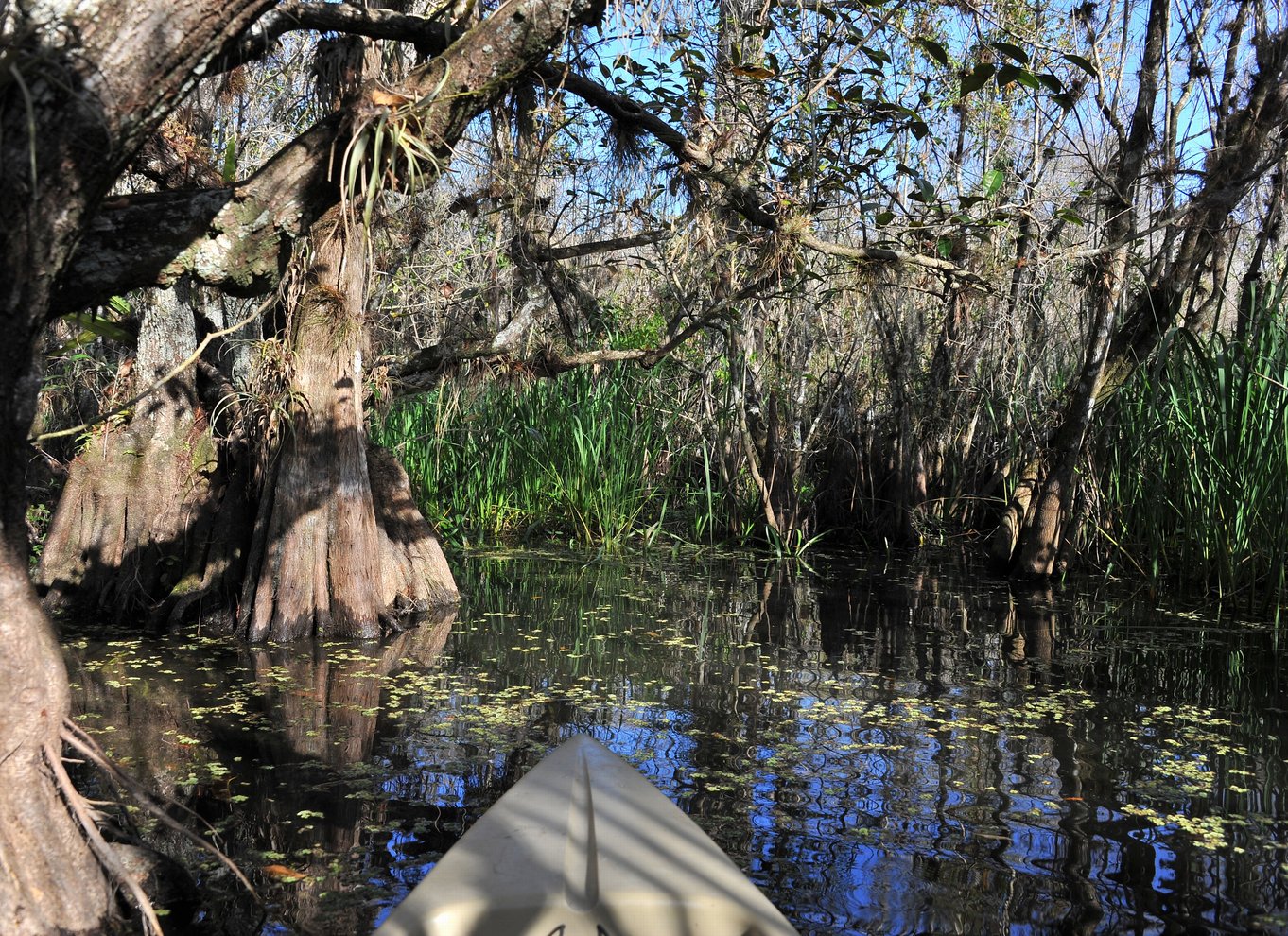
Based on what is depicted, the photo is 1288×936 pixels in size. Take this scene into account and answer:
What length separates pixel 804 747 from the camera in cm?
369

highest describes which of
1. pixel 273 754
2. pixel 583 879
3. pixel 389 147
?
pixel 389 147

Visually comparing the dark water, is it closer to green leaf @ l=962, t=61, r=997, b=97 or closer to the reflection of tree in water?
the reflection of tree in water

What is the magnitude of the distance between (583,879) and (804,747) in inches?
70.1

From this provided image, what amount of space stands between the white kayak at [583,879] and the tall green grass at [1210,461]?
4408mm

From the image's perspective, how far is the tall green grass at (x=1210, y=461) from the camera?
574 cm

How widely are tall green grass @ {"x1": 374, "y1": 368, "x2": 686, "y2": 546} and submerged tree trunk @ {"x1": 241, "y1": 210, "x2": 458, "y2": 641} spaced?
2.74 metres

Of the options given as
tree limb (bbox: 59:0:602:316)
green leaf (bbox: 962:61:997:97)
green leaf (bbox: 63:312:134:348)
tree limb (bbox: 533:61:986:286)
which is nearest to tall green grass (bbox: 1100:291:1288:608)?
tree limb (bbox: 533:61:986:286)

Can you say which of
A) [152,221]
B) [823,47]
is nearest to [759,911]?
[152,221]

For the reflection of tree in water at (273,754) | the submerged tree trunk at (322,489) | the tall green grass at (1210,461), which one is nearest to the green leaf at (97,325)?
the reflection of tree in water at (273,754)

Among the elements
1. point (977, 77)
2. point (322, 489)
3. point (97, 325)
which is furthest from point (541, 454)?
point (97, 325)

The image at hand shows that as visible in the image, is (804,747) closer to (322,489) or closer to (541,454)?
(322,489)

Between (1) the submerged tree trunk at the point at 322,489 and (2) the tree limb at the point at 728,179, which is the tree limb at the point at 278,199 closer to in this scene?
(2) the tree limb at the point at 728,179

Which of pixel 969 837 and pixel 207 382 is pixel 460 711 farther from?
pixel 207 382

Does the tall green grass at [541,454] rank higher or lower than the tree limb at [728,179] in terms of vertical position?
lower
